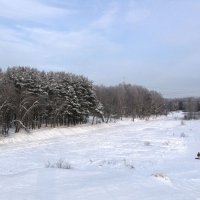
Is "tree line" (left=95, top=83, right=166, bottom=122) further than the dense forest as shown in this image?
Yes

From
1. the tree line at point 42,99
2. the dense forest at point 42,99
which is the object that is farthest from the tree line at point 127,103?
the tree line at point 42,99

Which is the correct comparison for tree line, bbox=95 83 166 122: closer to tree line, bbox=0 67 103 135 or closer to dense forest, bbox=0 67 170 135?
dense forest, bbox=0 67 170 135

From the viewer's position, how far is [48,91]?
207 feet

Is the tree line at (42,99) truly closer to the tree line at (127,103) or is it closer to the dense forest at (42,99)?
the dense forest at (42,99)

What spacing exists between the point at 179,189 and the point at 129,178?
1.35 metres

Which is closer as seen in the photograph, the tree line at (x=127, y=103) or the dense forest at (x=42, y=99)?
the dense forest at (x=42, y=99)

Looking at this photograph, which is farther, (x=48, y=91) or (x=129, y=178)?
(x=48, y=91)

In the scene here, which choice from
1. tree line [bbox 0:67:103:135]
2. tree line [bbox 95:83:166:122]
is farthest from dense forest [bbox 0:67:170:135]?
tree line [bbox 95:83:166:122]

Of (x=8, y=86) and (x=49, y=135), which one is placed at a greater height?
(x=8, y=86)

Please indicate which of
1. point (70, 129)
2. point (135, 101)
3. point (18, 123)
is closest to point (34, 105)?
point (18, 123)

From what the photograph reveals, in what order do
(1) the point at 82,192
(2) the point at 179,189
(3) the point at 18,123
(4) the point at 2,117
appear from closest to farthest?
(1) the point at 82,192 → (2) the point at 179,189 → (4) the point at 2,117 → (3) the point at 18,123

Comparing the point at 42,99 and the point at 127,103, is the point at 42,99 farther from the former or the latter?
the point at 127,103

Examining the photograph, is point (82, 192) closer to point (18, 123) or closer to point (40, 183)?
point (40, 183)

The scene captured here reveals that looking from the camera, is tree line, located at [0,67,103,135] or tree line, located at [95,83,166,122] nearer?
tree line, located at [0,67,103,135]
